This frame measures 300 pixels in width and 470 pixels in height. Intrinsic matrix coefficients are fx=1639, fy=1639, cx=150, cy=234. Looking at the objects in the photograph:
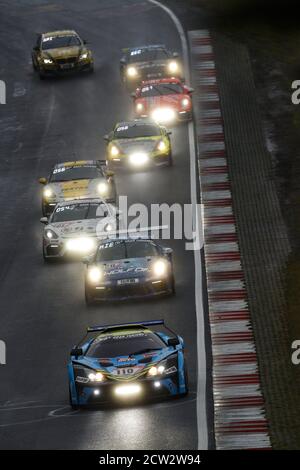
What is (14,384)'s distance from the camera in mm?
27453

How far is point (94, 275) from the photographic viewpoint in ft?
109

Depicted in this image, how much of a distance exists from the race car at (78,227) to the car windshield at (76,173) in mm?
3790

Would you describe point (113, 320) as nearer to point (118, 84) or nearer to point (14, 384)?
point (14, 384)

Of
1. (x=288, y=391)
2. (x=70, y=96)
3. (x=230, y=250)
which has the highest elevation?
(x=70, y=96)

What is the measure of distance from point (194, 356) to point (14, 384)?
3293mm

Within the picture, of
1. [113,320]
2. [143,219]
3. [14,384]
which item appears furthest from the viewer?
[143,219]

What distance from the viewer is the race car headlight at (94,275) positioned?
32938mm

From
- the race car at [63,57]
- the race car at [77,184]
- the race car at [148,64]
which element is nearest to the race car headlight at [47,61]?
the race car at [63,57]

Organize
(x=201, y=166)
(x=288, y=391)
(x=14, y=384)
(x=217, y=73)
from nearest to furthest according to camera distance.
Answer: (x=288, y=391) → (x=14, y=384) → (x=201, y=166) → (x=217, y=73)

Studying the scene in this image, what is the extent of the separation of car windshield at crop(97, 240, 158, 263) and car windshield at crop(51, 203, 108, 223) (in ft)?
12.1

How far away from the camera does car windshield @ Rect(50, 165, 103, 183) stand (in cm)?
4291

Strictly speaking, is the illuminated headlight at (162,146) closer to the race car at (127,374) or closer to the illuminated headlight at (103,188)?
the illuminated headlight at (103,188)
